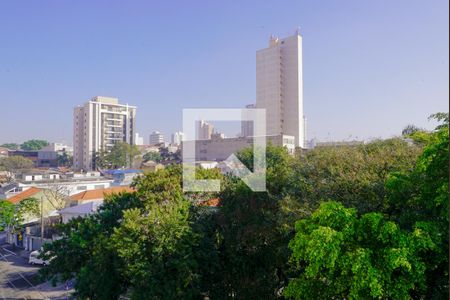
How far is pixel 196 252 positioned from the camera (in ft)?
26.9

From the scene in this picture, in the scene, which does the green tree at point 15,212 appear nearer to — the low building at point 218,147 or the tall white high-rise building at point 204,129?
the tall white high-rise building at point 204,129

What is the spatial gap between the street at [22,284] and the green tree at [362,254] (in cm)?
1100

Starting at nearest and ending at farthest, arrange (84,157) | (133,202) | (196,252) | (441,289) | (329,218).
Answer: (441,289) → (329,218) → (196,252) → (133,202) → (84,157)

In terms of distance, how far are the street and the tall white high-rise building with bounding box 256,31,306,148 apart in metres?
35.9

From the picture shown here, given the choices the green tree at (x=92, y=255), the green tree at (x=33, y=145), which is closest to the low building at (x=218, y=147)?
the green tree at (x=92, y=255)

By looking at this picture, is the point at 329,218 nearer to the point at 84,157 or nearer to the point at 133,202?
the point at 133,202

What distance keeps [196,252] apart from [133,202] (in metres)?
3.61

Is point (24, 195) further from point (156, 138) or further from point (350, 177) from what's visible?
point (156, 138)

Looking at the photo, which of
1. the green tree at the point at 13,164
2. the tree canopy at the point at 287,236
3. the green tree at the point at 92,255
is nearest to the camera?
the tree canopy at the point at 287,236

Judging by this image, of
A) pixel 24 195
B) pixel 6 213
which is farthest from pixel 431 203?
pixel 24 195

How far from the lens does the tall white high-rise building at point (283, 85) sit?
47875 millimetres

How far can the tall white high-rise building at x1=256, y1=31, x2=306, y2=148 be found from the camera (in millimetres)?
47875

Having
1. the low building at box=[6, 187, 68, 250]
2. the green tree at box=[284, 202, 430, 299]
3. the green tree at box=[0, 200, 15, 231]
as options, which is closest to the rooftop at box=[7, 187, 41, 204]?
the low building at box=[6, 187, 68, 250]

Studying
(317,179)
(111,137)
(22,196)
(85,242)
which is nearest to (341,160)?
(317,179)
